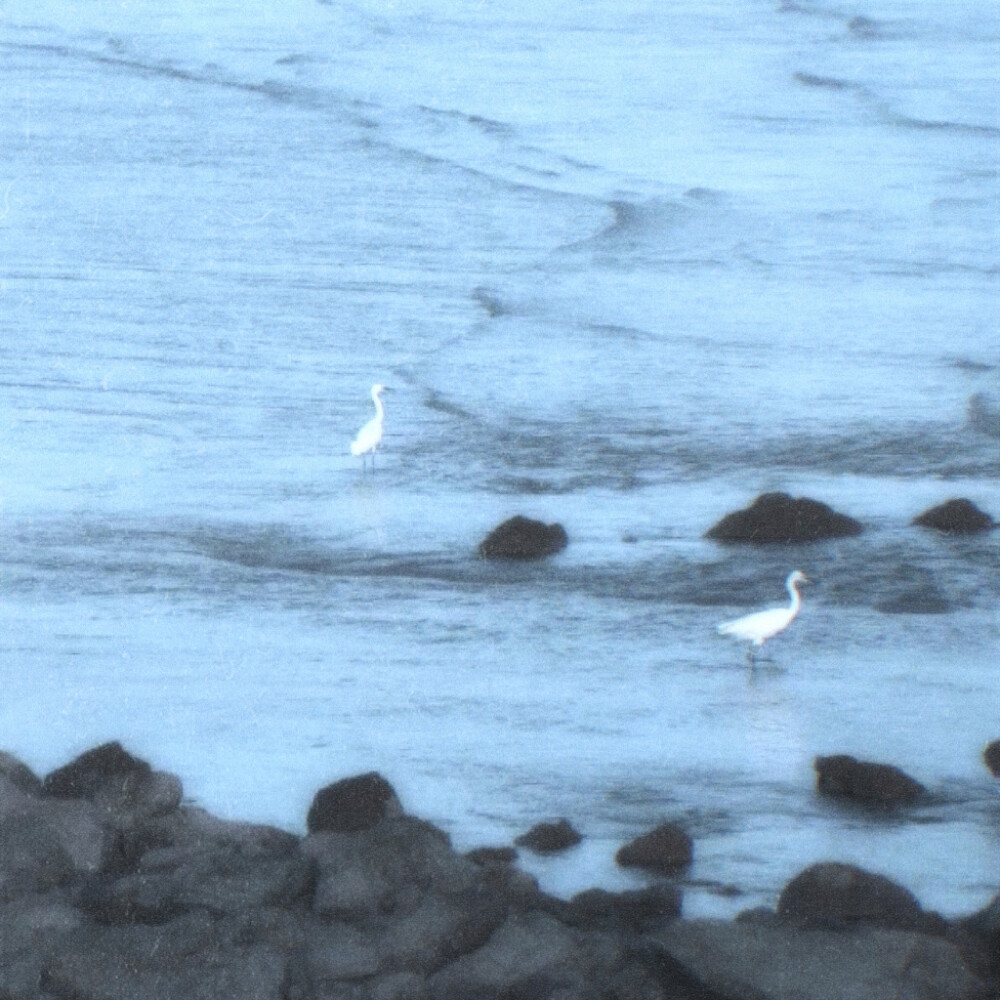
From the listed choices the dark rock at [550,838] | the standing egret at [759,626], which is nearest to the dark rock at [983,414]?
the standing egret at [759,626]

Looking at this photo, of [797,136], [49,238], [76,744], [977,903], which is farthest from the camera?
[797,136]

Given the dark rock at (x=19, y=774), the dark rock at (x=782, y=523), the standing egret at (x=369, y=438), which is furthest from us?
the standing egret at (x=369, y=438)

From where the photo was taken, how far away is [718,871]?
7074 mm

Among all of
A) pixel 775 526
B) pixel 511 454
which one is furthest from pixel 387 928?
pixel 511 454

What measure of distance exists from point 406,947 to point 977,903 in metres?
2.08

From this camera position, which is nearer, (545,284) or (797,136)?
(545,284)

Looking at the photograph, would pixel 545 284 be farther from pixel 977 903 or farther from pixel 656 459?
pixel 977 903

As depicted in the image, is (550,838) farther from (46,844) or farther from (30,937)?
(30,937)

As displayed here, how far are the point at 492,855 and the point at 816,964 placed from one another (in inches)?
55.3

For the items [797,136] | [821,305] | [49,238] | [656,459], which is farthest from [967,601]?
[797,136]

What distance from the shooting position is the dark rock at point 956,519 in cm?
1078

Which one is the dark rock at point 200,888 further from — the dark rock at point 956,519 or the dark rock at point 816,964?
the dark rock at point 956,519

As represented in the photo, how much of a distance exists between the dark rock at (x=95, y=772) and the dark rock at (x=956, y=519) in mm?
5123

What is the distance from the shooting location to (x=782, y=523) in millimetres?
10664
